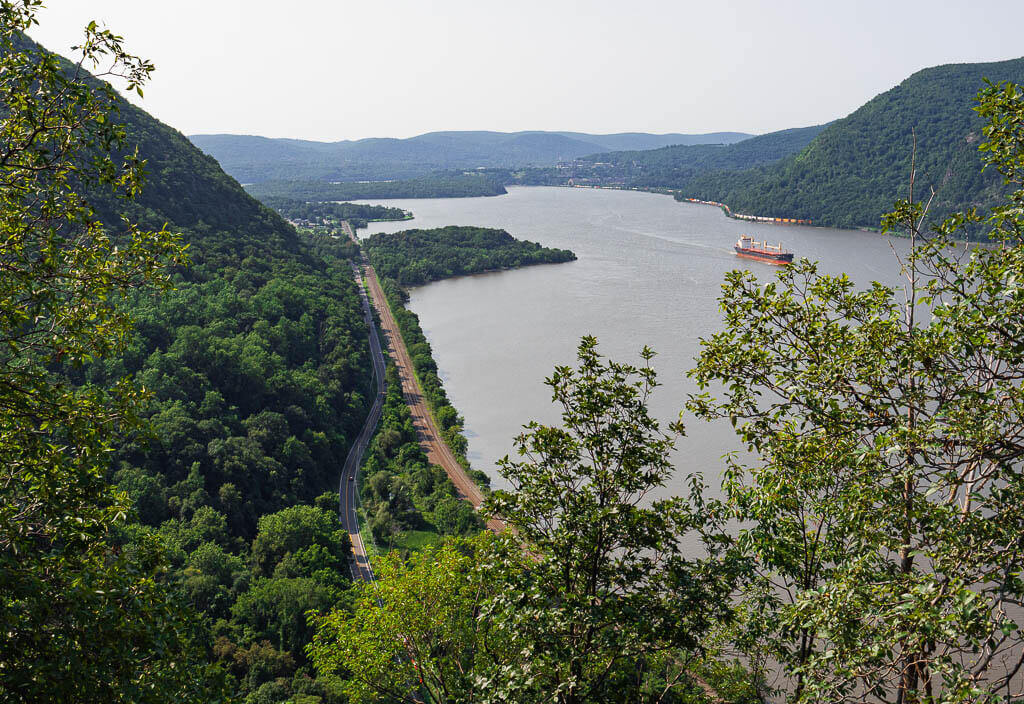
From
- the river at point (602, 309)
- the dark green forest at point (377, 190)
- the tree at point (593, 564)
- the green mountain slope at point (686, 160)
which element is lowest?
the river at point (602, 309)

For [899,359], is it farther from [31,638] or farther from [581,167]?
[581,167]

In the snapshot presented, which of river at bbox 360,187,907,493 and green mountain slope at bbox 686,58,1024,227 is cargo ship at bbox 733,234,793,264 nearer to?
river at bbox 360,187,907,493

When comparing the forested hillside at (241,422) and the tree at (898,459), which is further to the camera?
the forested hillside at (241,422)

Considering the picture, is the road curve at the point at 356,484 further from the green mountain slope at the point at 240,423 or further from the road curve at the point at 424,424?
the road curve at the point at 424,424

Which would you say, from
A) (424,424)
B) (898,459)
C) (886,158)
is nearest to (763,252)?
(424,424)

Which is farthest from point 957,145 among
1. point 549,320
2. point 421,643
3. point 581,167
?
point 581,167

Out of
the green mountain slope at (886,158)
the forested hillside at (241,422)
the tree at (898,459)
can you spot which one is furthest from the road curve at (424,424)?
the green mountain slope at (886,158)
